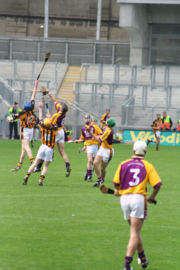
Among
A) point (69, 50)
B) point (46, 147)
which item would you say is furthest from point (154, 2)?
point (46, 147)

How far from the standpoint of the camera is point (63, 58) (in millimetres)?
55625

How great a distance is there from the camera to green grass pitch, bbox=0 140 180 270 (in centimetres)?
984

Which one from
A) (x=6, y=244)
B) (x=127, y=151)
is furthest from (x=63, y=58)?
(x=6, y=244)

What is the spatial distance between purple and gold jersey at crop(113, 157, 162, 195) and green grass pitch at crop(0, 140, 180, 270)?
1277 millimetres

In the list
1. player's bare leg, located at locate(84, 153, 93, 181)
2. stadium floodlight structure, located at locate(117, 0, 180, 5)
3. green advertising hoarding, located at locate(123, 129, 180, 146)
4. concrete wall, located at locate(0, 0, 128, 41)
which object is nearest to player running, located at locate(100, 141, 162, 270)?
player's bare leg, located at locate(84, 153, 93, 181)

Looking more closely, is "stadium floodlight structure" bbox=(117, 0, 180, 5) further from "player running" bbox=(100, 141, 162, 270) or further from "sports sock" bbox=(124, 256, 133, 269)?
"sports sock" bbox=(124, 256, 133, 269)

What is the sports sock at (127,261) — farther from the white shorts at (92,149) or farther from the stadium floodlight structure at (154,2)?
the stadium floodlight structure at (154,2)

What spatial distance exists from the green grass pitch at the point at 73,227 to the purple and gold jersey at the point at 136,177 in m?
1.28

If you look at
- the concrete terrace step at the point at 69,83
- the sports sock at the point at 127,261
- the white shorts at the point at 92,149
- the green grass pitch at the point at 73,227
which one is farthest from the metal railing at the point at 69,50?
the sports sock at the point at 127,261

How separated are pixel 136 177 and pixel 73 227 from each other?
355 cm

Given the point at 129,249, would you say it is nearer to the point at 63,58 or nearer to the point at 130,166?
the point at 130,166

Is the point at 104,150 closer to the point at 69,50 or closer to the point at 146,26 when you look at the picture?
the point at 146,26

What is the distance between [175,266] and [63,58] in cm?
4683

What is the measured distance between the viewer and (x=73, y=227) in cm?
1222
